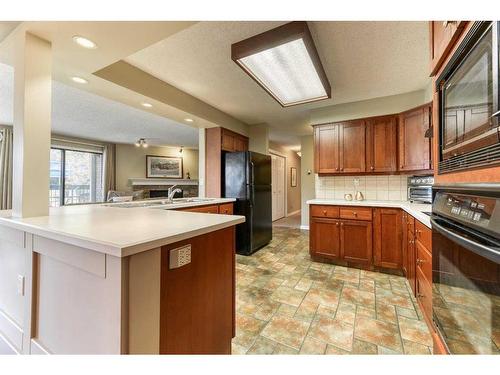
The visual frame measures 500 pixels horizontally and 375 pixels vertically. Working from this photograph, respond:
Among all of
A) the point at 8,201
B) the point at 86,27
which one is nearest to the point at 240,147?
the point at 86,27

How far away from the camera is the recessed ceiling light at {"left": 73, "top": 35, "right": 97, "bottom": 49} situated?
4.82ft

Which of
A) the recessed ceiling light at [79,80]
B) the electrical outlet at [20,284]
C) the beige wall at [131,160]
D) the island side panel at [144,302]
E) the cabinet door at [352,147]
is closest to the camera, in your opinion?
the island side panel at [144,302]

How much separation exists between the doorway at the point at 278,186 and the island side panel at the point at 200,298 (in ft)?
17.1

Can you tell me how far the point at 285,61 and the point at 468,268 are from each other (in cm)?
180

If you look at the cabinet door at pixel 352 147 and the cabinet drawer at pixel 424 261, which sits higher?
the cabinet door at pixel 352 147

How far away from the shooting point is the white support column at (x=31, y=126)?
139cm

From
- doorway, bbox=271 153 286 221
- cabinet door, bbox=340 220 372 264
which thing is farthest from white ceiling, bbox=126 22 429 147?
doorway, bbox=271 153 286 221

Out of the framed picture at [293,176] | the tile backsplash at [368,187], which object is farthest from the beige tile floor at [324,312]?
the framed picture at [293,176]

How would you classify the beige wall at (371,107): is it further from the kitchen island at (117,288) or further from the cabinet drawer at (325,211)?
the kitchen island at (117,288)

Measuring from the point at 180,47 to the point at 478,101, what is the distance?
2.19 meters

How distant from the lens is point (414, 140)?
276cm

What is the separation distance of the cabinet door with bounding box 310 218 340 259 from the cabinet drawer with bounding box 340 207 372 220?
148 mm

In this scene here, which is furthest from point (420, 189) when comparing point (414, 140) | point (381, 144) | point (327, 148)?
point (327, 148)

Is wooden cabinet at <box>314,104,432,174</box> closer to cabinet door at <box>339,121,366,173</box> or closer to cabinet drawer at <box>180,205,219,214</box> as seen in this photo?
cabinet door at <box>339,121,366,173</box>
